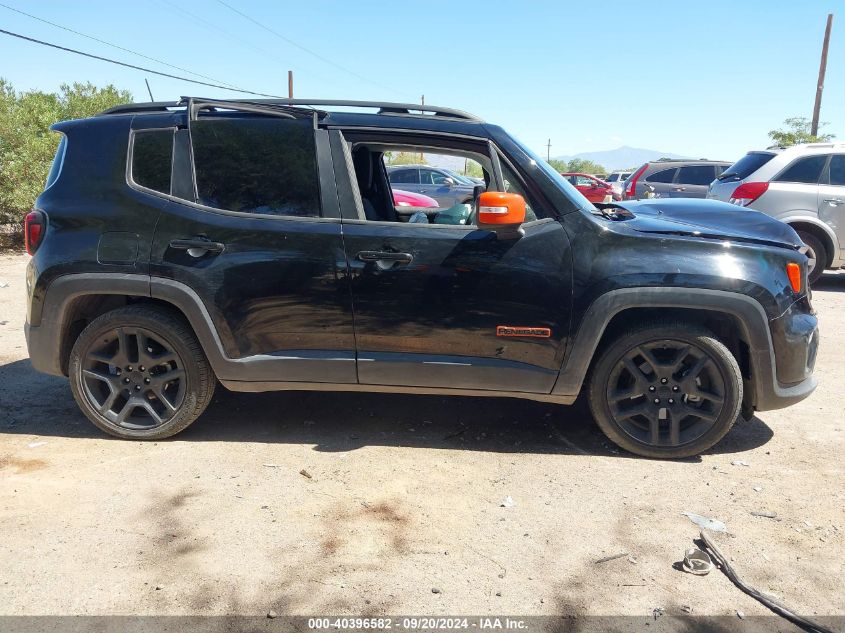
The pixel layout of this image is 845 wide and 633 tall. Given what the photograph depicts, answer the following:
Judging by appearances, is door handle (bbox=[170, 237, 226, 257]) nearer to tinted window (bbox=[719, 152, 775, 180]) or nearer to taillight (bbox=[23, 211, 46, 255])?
taillight (bbox=[23, 211, 46, 255])

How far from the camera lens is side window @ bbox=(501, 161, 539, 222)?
143 inches

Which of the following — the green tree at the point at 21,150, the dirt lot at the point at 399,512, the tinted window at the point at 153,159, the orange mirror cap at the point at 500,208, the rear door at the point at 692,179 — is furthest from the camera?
the rear door at the point at 692,179

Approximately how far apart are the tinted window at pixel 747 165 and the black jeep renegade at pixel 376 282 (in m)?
5.75

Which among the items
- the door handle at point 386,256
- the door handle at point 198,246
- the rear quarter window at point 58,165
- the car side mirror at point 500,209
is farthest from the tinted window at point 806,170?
the rear quarter window at point 58,165

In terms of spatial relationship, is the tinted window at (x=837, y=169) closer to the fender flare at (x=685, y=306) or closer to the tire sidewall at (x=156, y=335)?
the fender flare at (x=685, y=306)

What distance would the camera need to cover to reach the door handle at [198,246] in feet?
11.8

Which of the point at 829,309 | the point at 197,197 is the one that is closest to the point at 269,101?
the point at 197,197

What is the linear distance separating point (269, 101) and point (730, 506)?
331 cm

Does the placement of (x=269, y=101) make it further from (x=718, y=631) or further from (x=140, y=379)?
(x=718, y=631)

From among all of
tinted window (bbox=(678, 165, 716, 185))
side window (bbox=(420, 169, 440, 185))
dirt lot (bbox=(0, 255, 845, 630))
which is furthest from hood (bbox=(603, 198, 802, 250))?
side window (bbox=(420, 169, 440, 185))

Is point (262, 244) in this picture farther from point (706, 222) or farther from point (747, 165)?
point (747, 165)

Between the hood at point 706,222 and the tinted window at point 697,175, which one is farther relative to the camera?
the tinted window at point 697,175

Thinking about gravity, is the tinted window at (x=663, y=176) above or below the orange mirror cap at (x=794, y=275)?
above

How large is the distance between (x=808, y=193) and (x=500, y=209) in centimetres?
711
